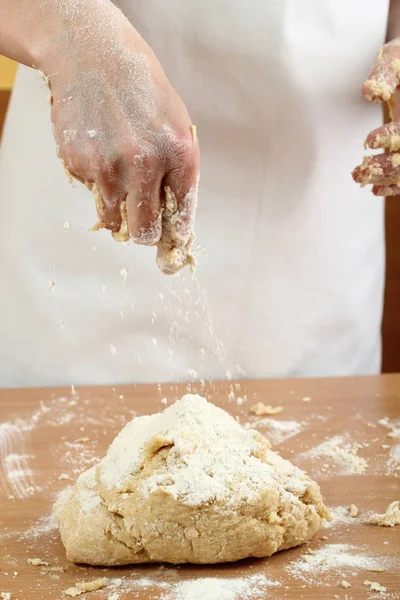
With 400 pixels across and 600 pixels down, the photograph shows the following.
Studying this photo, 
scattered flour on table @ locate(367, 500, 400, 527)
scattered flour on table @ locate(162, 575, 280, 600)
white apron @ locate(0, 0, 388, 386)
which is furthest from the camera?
white apron @ locate(0, 0, 388, 386)

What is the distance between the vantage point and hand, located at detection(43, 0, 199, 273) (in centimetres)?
92

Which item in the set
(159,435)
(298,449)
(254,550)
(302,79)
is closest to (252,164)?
(302,79)

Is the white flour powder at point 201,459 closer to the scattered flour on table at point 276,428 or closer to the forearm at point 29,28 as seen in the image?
the scattered flour on table at point 276,428

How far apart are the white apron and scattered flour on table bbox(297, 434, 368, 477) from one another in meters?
0.32

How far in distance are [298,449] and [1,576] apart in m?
0.49

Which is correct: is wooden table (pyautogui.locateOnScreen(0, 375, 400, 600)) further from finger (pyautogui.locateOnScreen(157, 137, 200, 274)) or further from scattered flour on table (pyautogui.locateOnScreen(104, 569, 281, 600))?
finger (pyautogui.locateOnScreen(157, 137, 200, 274))

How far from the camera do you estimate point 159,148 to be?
0.92m

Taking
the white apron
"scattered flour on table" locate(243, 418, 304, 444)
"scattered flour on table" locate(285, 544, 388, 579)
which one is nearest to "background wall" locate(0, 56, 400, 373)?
the white apron

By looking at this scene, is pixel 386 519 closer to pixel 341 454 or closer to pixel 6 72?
pixel 341 454

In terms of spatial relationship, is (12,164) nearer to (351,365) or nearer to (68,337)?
(68,337)

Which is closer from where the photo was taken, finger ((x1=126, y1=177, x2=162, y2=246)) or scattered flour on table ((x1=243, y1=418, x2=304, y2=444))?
finger ((x1=126, y1=177, x2=162, y2=246))

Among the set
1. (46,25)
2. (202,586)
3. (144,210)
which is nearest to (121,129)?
(144,210)

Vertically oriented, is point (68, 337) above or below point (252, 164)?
below

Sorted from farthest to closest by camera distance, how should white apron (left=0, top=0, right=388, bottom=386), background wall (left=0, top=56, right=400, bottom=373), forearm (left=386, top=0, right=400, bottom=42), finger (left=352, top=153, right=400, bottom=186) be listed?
1. background wall (left=0, top=56, right=400, bottom=373)
2. forearm (left=386, top=0, right=400, bottom=42)
3. white apron (left=0, top=0, right=388, bottom=386)
4. finger (left=352, top=153, right=400, bottom=186)
